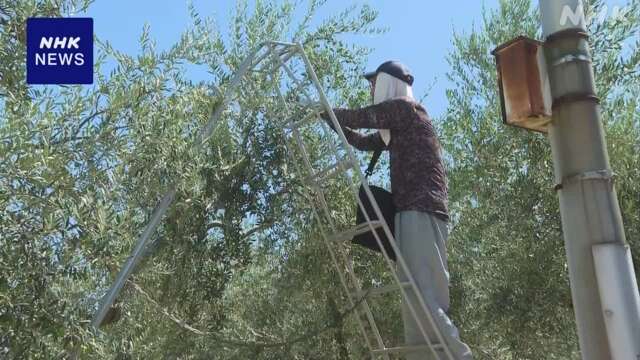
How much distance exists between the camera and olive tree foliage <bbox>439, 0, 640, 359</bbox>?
886 centimetres

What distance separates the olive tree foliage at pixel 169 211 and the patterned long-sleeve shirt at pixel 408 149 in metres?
1.21

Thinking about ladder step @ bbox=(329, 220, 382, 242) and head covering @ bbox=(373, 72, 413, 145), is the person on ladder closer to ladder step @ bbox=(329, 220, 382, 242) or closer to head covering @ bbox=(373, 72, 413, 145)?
head covering @ bbox=(373, 72, 413, 145)

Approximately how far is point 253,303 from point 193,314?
11.6ft

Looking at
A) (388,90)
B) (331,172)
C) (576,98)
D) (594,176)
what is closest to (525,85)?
(576,98)

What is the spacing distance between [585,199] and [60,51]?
4.09 m

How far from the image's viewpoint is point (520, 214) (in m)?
8.95

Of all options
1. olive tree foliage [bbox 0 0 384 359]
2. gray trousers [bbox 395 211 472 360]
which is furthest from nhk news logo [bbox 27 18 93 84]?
gray trousers [bbox 395 211 472 360]

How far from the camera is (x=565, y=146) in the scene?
3.67 m

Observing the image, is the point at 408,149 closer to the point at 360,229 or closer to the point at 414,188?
the point at 414,188

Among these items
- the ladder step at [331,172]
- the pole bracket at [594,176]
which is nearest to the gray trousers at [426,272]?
the ladder step at [331,172]

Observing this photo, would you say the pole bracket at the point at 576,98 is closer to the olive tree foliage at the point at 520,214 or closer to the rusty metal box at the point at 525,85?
the rusty metal box at the point at 525,85

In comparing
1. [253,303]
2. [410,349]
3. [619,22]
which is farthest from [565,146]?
[253,303]

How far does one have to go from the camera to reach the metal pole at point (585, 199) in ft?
11.0

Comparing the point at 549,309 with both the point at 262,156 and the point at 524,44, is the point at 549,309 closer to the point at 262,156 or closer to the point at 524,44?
the point at 262,156
